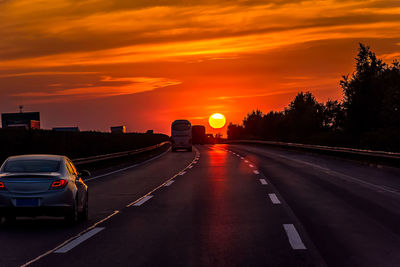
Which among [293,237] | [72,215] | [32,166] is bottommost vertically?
[293,237]

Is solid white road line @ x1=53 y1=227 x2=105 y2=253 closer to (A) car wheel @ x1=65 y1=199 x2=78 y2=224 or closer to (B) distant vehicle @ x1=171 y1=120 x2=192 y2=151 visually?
(A) car wheel @ x1=65 y1=199 x2=78 y2=224

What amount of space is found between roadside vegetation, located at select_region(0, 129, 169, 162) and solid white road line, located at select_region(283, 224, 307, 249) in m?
19.8

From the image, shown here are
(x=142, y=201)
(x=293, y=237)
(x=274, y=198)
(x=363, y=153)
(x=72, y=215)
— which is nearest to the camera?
(x=293, y=237)

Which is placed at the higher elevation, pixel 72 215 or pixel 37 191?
pixel 37 191

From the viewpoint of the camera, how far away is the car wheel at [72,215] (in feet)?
30.4

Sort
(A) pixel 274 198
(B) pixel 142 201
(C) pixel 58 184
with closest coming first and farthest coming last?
(C) pixel 58 184 → (B) pixel 142 201 → (A) pixel 274 198

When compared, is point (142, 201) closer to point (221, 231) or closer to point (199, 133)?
point (221, 231)

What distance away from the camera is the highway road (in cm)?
660

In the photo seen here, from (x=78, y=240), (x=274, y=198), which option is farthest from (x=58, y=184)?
(x=274, y=198)

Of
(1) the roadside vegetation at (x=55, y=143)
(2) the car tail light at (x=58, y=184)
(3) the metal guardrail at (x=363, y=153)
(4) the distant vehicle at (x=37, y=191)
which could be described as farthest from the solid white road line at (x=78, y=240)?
(1) the roadside vegetation at (x=55, y=143)

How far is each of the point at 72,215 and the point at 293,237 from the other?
3917 millimetres

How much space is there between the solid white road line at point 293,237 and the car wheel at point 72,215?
3.71 m

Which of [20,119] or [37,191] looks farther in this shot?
[20,119]

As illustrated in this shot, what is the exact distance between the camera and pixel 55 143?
30797 mm
